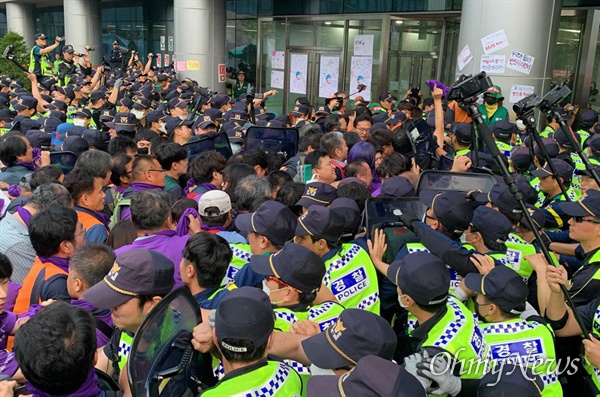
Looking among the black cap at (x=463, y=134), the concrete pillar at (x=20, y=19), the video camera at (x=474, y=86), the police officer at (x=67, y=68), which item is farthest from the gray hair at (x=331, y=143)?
the concrete pillar at (x=20, y=19)

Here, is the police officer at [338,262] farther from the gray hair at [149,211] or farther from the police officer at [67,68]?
the police officer at [67,68]

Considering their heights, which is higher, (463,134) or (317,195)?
(463,134)

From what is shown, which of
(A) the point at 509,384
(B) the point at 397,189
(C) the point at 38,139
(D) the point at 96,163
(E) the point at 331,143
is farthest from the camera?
(C) the point at 38,139

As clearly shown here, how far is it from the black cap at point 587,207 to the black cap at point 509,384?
5.68 feet

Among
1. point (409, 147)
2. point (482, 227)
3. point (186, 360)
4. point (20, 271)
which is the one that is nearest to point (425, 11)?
point (409, 147)

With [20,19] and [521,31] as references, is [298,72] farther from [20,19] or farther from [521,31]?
[20,19]

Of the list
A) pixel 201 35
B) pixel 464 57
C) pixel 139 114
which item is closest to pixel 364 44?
pixel 201 35

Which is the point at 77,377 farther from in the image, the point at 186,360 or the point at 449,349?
the point at 449,349

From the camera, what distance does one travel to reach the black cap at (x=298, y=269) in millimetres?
2885

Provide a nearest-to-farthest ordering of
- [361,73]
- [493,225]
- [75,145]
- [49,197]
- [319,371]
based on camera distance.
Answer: [319,371] < [493,225] < [49,197] < [75,145] < [361,73]

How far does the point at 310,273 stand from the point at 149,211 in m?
1.49

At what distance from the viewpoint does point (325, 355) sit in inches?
91.9

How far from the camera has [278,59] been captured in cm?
1702

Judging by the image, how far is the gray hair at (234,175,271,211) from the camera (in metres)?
4.55
